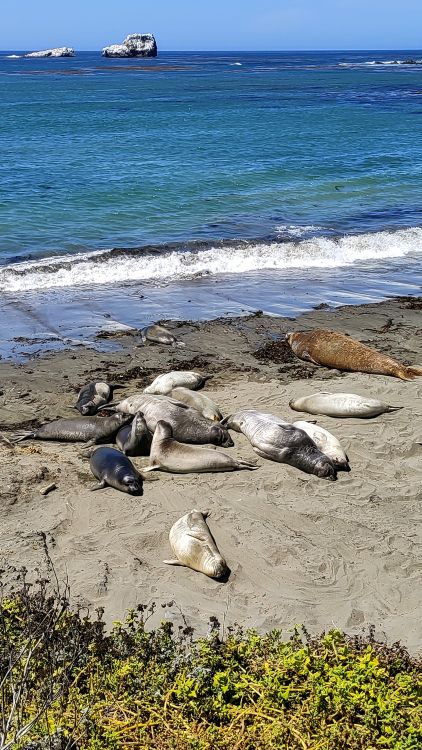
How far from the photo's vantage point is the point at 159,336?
11.9 meters

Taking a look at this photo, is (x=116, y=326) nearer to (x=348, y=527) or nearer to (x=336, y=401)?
(x=336, y=401)

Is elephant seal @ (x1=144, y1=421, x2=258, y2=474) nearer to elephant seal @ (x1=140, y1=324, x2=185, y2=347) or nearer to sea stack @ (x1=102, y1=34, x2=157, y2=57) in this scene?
elephant seal @ (x1=140, y1=324, x2=185, y2=347)

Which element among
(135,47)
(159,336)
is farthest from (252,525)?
(135,47)

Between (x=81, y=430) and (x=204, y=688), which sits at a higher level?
(x=204, y=688)

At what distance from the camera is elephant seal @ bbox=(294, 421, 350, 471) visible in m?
8.02

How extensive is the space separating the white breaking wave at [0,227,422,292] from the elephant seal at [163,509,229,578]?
9189 mm

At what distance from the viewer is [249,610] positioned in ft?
19.7

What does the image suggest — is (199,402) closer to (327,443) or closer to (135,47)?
(327,443)

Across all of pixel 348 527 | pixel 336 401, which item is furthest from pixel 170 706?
pixel 336 401

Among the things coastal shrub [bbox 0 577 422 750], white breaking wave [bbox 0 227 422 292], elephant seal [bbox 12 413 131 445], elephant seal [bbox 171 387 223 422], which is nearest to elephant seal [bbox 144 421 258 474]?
elephant seal [bbox 12 413 131 445]

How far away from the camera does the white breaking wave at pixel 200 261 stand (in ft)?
51.1

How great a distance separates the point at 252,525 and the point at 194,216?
15153mm

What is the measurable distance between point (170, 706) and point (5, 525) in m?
2.61

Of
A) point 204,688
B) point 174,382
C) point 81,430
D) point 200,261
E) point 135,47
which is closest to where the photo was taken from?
point 204,688
